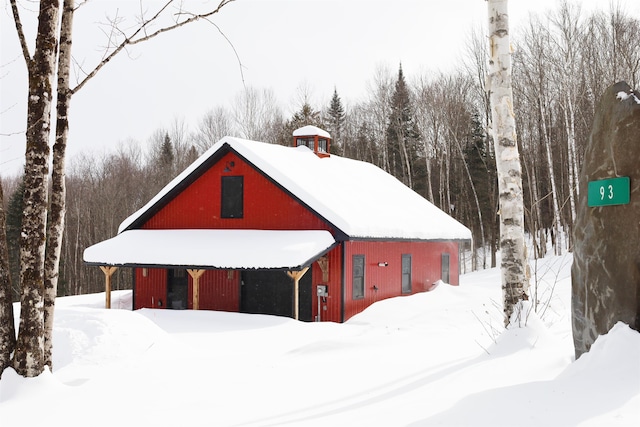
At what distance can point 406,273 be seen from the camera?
20938mm

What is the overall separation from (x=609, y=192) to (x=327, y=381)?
401cm

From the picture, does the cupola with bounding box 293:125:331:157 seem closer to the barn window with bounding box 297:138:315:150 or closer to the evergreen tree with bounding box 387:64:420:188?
the barn window with bounding box 297:138:315:150

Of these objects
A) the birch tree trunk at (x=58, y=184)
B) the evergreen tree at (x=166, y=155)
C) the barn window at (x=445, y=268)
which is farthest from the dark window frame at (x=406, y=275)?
the evergreen tree at (x=166, y=155)

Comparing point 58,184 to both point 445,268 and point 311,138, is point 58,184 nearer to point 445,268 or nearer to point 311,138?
point 311,138

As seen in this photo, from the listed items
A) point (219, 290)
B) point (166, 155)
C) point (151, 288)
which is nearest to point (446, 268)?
point (219, 290)

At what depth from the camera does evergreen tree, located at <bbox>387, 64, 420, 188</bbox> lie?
41.9m

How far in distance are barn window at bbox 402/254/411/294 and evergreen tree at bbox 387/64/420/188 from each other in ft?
68.2

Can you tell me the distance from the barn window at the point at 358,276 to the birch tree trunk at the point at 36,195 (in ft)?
37.9

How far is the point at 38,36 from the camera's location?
7.16 m

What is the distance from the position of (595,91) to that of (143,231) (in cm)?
2359

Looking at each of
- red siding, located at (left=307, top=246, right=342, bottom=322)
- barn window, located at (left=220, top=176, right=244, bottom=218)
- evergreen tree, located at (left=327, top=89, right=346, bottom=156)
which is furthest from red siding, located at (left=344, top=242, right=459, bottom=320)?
evergreen tree, located at (left=327, top=89, right=346, bottom=156)

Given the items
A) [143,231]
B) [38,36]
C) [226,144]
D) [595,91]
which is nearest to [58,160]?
[38,36]

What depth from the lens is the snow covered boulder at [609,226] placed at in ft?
18.4

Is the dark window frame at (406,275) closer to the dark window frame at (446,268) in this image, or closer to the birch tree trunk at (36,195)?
the dark window frame at (446,268)
